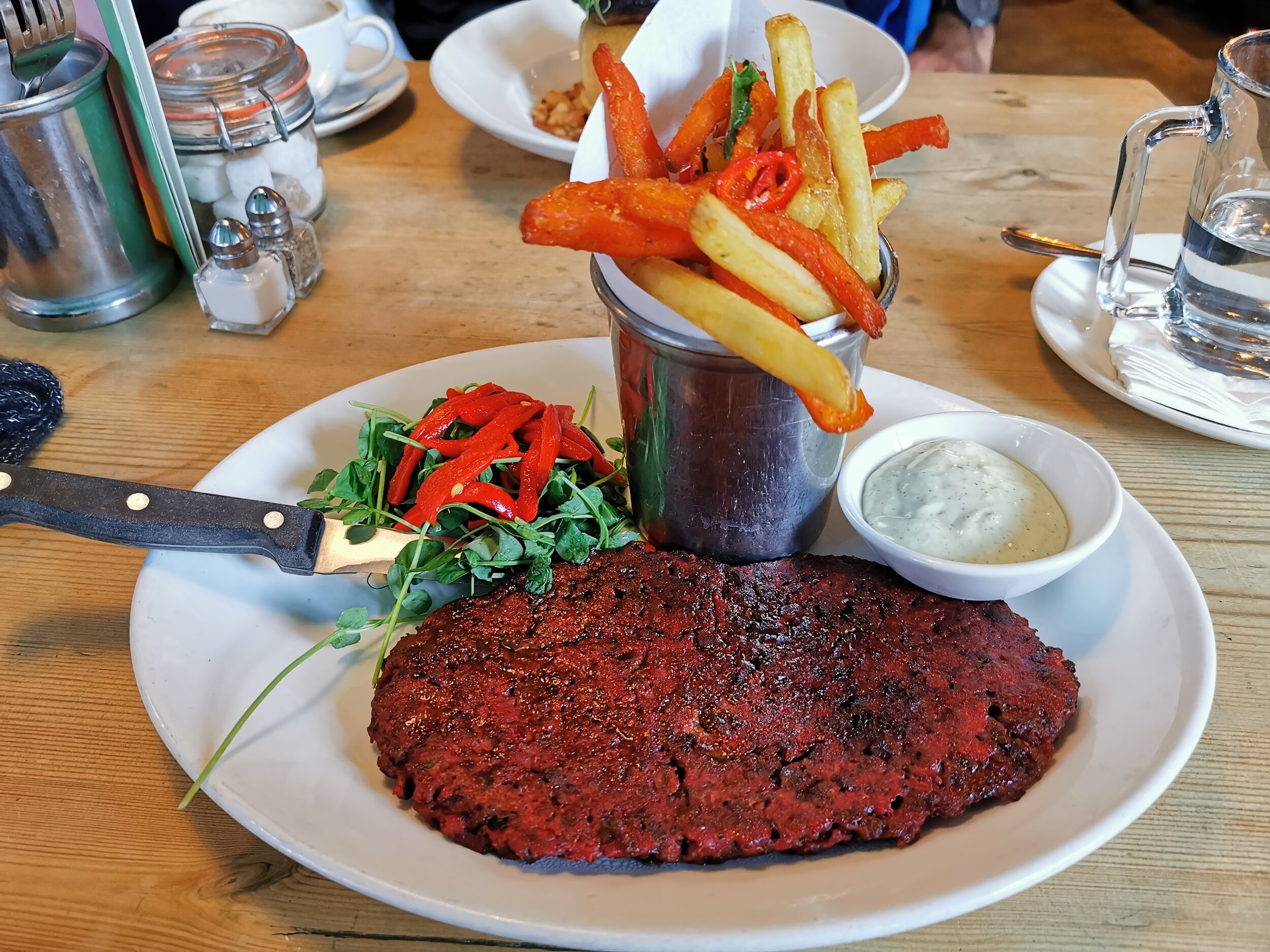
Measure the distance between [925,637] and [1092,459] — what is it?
0.39 metres

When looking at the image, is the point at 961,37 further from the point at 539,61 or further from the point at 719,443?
the point at 719,443

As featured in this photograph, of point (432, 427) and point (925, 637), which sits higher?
point (432, 427)

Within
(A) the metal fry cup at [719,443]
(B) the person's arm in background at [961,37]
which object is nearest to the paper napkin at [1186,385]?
(A) the metal fry cup at [719,443]

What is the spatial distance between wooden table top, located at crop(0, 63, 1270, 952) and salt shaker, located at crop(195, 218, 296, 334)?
0.04m

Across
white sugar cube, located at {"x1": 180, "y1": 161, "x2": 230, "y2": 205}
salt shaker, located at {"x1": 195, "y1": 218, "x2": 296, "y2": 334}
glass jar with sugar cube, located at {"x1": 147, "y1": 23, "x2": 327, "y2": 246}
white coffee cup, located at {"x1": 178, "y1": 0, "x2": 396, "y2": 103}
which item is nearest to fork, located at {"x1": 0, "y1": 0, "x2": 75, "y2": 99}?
glass jar with sugar cube, located at {"x1": 147, "y1": 23, "x2": 327, "y2": 246}

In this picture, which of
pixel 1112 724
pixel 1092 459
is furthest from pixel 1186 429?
pixel 1112 724

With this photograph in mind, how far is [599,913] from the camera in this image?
94cm

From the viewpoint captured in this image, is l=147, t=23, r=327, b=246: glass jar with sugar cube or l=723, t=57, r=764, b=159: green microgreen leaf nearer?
l=723, t=57, r=764, b=159: green microgreen leaf

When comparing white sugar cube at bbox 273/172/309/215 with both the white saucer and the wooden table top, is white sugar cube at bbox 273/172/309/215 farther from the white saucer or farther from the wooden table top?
the white saucer

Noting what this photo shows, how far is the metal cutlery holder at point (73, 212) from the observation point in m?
1.85

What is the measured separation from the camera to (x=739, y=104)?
4.21ft

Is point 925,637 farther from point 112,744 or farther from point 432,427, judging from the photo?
point 112,744

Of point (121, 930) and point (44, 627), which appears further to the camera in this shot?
point (44, 627)

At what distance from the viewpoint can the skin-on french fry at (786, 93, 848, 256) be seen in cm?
116
